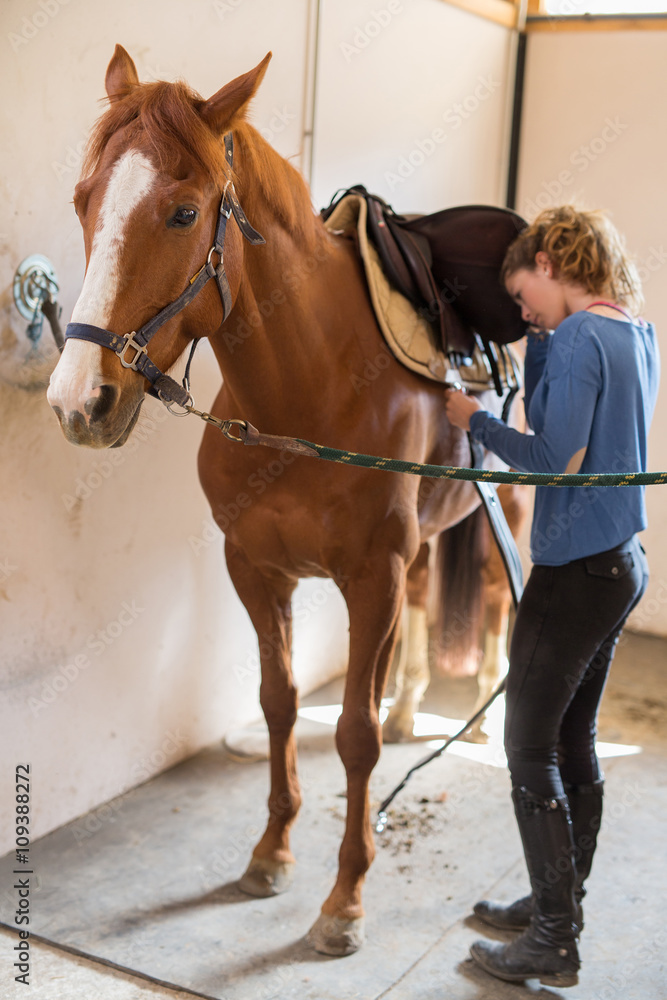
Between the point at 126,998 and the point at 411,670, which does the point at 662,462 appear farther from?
the point at 126,998

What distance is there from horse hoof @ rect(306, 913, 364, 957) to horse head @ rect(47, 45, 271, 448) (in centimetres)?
114

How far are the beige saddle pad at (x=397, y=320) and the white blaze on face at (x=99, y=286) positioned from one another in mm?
727

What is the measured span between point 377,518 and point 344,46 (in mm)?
1764

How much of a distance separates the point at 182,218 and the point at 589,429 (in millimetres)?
752

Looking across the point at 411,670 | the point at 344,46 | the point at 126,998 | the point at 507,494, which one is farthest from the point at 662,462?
the point at 126,998

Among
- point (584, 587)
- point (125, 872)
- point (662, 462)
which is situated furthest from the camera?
point (662, 462)

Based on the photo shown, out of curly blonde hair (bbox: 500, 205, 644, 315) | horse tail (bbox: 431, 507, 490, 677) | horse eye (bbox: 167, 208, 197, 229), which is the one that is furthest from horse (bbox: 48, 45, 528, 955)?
horse tail (bbox: 431, 507, 490, 677)

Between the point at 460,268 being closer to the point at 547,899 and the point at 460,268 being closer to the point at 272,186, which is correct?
the point at 272,186

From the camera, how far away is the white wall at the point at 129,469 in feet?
6.53

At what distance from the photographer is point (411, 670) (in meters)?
2.97

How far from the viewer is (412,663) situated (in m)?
2.98

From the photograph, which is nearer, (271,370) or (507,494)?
(271,370)

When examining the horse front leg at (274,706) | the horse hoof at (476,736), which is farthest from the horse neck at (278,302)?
the horse hoof at (476,736)

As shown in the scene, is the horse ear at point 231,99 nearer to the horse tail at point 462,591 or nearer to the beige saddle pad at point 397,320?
the beige saddle pad at point 397,320
